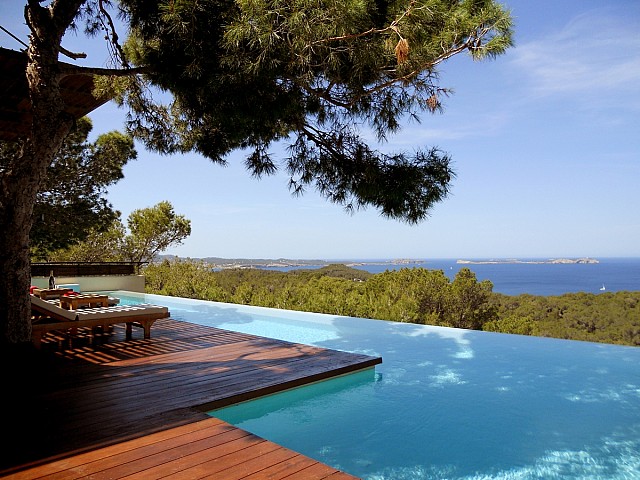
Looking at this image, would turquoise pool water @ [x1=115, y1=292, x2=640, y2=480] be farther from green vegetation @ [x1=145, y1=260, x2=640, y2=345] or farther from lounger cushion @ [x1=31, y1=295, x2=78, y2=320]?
green vegetation @ [x1=145, y1=260, x2=640, y2=345]

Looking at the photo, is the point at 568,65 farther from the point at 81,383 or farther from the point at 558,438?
the point at 81,383

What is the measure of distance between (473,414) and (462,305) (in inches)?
234

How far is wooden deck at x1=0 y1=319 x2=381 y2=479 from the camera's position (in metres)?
2.31

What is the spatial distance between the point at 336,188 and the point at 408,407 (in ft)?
7.06

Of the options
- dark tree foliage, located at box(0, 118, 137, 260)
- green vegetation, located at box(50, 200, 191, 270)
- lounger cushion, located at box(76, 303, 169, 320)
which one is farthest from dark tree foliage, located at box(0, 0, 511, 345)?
green vegetation, located at box(50, 200, 191, 270)

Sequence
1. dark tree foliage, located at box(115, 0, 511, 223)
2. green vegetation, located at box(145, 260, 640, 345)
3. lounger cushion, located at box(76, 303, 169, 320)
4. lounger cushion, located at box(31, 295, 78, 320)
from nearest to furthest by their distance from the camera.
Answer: dark tree foliage, located at box(115, 0, 511, 223) < lounger cushion, located at box(31, 295, 78, 320) < lounger cushion, located at box(76, 303, 169, 320) < green vegetation, located at box(145, 260, 640, 345)

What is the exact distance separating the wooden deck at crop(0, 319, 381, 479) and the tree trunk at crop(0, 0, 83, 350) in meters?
0.63

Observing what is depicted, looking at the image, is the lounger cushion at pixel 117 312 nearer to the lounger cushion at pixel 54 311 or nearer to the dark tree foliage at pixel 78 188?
the lounger cushion at pixel 54 311

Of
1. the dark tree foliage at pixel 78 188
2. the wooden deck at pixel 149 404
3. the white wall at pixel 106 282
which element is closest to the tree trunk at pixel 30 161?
the wooden deck at pixel 149 404

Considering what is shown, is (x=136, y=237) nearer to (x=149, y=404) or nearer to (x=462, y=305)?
(x=462, y=305)

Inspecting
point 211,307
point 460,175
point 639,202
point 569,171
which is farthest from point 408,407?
point 639,202

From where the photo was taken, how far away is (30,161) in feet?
14.1

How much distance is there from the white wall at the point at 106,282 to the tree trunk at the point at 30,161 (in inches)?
364

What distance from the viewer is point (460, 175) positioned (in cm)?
401
